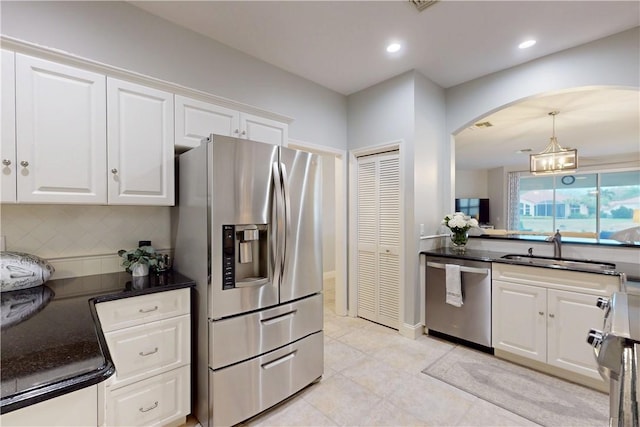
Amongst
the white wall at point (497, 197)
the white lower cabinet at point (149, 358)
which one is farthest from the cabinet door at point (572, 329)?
the white wall at point (497, 197)

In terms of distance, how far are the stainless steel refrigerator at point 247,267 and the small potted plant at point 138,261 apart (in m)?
0.19

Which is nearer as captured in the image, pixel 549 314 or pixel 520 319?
pixel 549 314

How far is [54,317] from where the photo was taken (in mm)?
1176

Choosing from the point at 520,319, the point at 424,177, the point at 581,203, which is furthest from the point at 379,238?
the point at 581,203

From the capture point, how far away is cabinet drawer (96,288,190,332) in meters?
1.46

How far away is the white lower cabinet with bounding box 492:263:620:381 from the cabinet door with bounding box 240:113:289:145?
7.44 ft

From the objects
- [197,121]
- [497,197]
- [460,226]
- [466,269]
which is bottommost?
[466,269]

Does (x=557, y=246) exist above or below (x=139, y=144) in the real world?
below

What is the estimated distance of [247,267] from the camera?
1.87m

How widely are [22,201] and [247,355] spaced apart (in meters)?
1.48

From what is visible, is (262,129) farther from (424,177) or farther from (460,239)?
Answer: (460,239)

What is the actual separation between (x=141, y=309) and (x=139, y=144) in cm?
102

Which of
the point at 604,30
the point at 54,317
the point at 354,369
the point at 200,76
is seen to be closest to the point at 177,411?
the point at 54,317

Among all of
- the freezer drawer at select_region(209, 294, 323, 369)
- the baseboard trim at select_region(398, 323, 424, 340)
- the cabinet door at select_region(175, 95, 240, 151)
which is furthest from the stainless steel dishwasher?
the cabinet door at select_region(175, 95, 240, 151)
